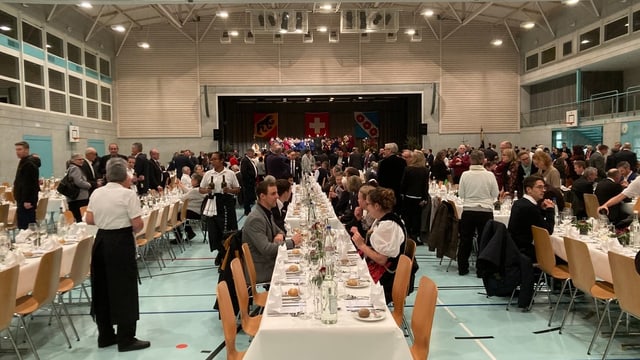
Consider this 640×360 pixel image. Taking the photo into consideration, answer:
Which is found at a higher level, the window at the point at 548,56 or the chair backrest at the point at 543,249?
the window at the point at 548,56

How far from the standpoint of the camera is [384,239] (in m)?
4.05

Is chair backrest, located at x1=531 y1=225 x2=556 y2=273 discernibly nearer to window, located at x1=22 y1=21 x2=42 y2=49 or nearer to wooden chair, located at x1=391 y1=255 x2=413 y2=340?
wooden chair, located at x1=391 y1=255 x2=413 y2=340

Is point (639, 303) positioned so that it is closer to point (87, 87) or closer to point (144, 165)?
point (144, 165)

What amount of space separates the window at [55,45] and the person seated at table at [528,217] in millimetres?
15215

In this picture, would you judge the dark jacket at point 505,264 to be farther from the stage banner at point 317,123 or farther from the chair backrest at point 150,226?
the stage banner at point 317,123

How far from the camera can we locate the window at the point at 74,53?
17188mm

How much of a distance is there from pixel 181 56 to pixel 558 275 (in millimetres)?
18633

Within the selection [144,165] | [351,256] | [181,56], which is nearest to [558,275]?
[351,256]

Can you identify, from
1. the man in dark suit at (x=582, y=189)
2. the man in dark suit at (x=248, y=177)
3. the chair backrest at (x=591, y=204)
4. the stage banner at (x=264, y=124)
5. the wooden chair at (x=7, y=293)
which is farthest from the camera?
the stage banner at (x=264, y=124)

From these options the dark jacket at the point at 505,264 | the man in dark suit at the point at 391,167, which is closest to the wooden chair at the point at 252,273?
the dark jacket at the point at 505,264

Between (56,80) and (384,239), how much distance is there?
15.5 metres

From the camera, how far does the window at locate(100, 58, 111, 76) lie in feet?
64.4

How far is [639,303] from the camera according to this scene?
3.52 m

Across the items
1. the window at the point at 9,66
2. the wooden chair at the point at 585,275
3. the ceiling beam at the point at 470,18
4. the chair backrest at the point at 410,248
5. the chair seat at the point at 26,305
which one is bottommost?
the chair seat at the point at 26,305
